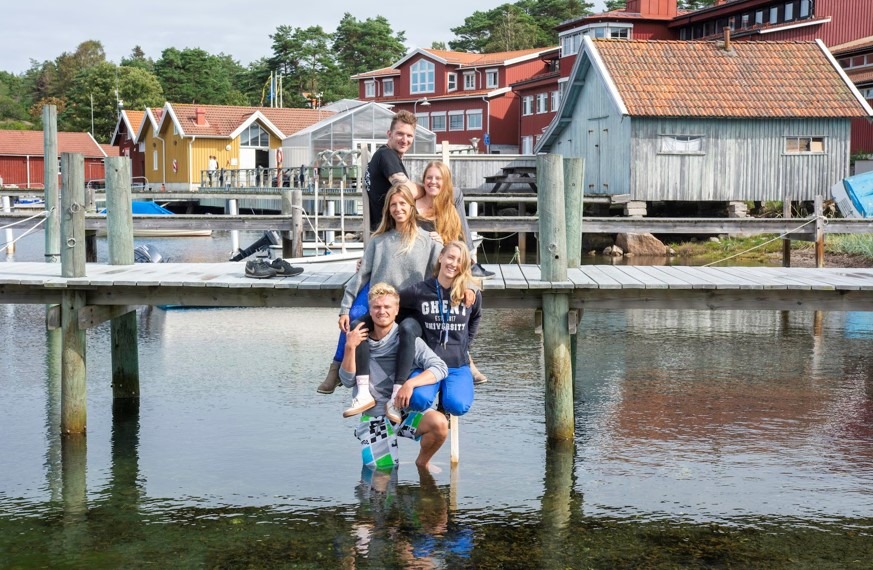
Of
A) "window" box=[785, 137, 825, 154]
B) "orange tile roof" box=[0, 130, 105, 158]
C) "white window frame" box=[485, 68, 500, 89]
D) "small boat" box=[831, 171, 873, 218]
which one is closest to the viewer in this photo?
"small boat" box=[831, 171, 873, 218]

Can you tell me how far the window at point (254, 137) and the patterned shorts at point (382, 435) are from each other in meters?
51.3

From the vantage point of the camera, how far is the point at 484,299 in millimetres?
9367

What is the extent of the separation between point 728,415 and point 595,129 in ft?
75.4

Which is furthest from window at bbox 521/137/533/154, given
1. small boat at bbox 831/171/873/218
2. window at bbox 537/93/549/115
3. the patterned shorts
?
the patterned shorts

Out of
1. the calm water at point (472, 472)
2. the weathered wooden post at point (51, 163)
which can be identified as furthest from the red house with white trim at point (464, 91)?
the calm water at point (472, 472)

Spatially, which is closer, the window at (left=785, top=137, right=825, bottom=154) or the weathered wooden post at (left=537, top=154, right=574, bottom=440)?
the weathered wooden post at (left=537, top=154, right=574, bottom=440)

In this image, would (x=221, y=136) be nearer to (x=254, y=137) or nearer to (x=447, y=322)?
(x=254, y=137)

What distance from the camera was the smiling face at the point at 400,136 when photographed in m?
8.12

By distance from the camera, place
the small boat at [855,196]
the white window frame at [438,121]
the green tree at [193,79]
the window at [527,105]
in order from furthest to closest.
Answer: the green tree at [193,79] → the white window frame at [438,121] → the window at [527,105] → the small boat at [855,196]

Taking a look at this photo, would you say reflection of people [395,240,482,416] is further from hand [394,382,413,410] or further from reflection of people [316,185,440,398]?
reflection of people [316,185,440,398]

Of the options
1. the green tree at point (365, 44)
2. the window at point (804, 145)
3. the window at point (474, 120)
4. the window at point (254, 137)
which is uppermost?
the green tree at point (365, 44)

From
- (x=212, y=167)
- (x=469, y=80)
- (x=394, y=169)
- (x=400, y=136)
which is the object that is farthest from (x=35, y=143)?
(x=400, y=136)

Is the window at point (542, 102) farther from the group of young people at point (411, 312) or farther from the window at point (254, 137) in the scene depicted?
the group of young people at point (411, 312)

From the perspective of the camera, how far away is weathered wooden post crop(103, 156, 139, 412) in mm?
10469
